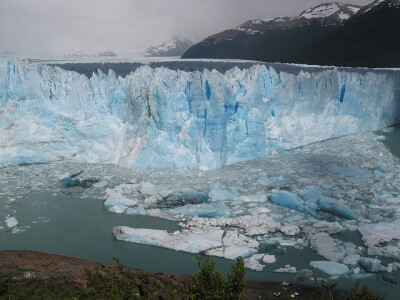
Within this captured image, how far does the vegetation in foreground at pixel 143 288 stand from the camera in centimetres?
372

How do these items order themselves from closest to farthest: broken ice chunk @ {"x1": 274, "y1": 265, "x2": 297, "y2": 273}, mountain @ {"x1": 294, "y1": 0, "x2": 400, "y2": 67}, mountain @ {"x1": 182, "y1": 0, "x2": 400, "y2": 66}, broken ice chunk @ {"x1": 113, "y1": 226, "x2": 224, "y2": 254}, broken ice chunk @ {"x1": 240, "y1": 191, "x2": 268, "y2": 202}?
broken ice chunk @ {"x1": 274, "y1": 265, "x2": 297, "y2": 273}, broken ice chunk @ {"x1": 113, "y1": 226, "x2": 224, "y2": 254}, broken ice chunk @ {"x1": 240, "y1": 191, "x2": 268, "y2": 202}, mountain @ {"x1": 294, "y1": 0, "x2": 400, "y2": 67}, mountain @ {"x1": 182, "y1": 0, "x2": 400, "y2": 66}

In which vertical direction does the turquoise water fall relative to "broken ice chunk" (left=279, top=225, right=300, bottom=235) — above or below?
below

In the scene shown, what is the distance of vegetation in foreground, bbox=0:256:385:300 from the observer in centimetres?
372

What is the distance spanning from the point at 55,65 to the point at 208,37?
699 inches

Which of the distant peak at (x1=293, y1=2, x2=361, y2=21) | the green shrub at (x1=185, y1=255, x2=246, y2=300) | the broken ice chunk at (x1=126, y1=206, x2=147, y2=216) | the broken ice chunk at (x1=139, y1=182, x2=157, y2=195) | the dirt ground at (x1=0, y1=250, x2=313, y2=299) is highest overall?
the distant peak at (x1=293, y1=2, x2=361, y2=21)

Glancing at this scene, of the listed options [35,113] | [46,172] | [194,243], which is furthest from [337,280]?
[35,113]

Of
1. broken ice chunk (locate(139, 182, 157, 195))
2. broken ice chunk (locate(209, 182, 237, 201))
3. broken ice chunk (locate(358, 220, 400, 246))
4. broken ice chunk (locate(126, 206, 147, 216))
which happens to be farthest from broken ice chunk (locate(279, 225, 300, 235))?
broken ice chunk (locate(139, 182, 157, 195))

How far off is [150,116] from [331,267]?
20.7ft

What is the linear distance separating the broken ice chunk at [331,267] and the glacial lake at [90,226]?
0.08 m

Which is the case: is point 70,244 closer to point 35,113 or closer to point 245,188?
point 245,188

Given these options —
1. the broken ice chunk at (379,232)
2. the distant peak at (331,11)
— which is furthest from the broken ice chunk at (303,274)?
the distant peak at (331,11)

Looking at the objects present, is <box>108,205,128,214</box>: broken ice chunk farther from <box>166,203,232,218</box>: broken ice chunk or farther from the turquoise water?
<box>166,203,232,218</box>: broken ice chunk

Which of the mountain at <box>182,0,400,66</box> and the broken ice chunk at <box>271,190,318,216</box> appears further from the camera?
the mountain at <box>182,0,400,66</box>

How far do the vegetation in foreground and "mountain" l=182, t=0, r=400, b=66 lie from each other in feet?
54.4
